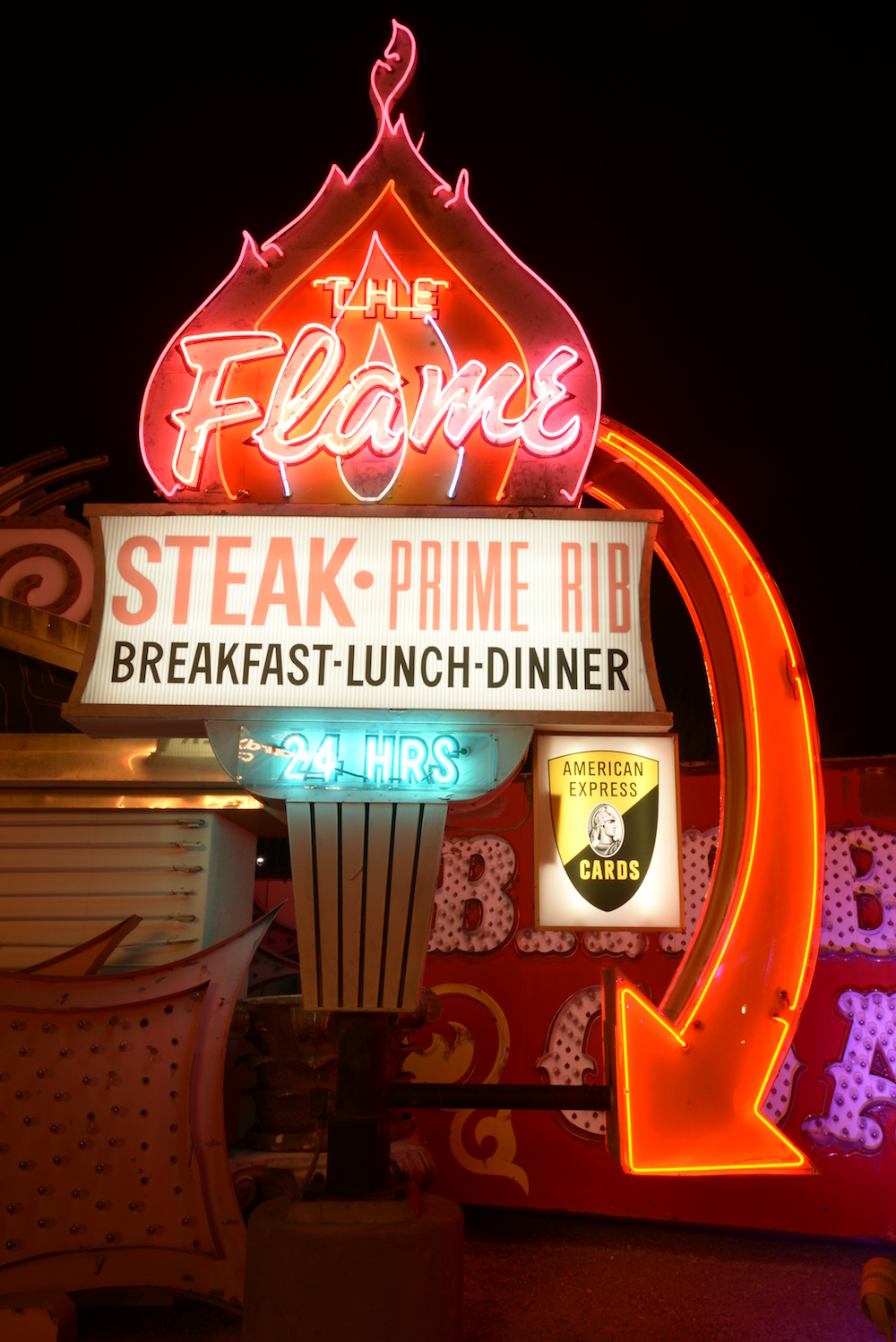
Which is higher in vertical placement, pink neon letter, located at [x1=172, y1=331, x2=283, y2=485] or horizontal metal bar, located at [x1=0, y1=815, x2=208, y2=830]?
pink neon letter, located at [x1=172, y1=331, x2=283, y2=485]

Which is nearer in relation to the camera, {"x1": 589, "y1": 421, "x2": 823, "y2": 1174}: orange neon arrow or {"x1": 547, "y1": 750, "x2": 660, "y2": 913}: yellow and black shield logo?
{"x1": 589, "y1": 421, "x2": 823, "y2": 1174}: orange neon arrow

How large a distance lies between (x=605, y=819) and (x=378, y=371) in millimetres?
2939

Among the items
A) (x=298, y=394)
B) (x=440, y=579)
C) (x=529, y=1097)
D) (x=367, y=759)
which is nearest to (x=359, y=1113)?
(x=529, y=1097)

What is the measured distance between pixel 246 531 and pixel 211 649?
0.70 m

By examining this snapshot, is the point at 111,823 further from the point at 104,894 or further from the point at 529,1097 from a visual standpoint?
the point at 529,1097

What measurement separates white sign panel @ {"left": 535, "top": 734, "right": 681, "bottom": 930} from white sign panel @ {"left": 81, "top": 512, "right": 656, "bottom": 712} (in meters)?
0.29

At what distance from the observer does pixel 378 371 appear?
5.35m

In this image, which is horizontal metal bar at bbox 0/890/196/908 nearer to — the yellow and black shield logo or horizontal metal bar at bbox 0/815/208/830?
horizontal metal bar at bbox 0/815/208/830

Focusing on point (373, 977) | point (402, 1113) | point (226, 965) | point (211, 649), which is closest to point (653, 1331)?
point (402, 1113)

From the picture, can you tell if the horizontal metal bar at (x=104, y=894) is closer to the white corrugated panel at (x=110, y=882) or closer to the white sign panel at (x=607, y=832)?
the white corrugated panel at (x=110, y=882)

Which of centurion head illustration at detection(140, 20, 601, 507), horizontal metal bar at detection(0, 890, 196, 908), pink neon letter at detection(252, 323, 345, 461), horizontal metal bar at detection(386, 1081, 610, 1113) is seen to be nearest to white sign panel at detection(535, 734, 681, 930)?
horizontal metal bar at detection(386, 1081, 610, 1113)

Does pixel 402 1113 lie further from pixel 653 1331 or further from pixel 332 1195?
pixel 653 1331

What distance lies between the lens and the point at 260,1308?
13.4 ft

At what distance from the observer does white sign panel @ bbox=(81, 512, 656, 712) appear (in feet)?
15.2
